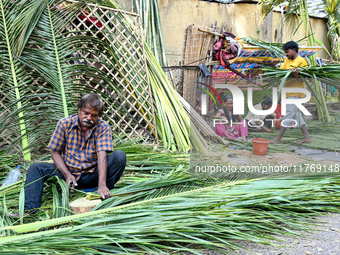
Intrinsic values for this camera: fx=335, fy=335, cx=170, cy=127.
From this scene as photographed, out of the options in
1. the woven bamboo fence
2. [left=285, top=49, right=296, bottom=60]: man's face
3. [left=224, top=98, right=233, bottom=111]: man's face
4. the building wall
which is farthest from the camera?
the building wall

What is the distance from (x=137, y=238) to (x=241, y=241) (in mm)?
599

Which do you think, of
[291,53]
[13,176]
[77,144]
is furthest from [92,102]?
[291,53]

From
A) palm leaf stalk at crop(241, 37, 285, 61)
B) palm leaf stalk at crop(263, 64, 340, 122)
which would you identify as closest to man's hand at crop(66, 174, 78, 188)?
palm leaf stalk at crop(263, 64, 340, 122)

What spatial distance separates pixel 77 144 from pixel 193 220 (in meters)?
1.13

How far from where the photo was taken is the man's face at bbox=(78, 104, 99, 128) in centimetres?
246

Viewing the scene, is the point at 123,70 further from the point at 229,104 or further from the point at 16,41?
the point at 229,104

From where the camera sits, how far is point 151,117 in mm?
4316

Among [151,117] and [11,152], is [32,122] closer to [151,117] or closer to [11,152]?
[11,152]

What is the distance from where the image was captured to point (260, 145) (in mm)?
2645

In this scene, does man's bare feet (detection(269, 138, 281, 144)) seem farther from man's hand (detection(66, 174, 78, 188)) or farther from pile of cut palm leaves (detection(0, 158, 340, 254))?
man's hand (detection(66, 174, 78, 188))

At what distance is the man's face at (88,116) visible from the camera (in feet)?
8.05

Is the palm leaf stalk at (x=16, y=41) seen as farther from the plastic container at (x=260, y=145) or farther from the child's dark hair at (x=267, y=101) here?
the child's dark hair at (x=267, y=101)

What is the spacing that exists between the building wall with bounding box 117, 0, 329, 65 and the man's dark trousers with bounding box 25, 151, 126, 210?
13.9 ft

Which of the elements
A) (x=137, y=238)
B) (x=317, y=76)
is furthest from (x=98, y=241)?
(x=317, y=76)
